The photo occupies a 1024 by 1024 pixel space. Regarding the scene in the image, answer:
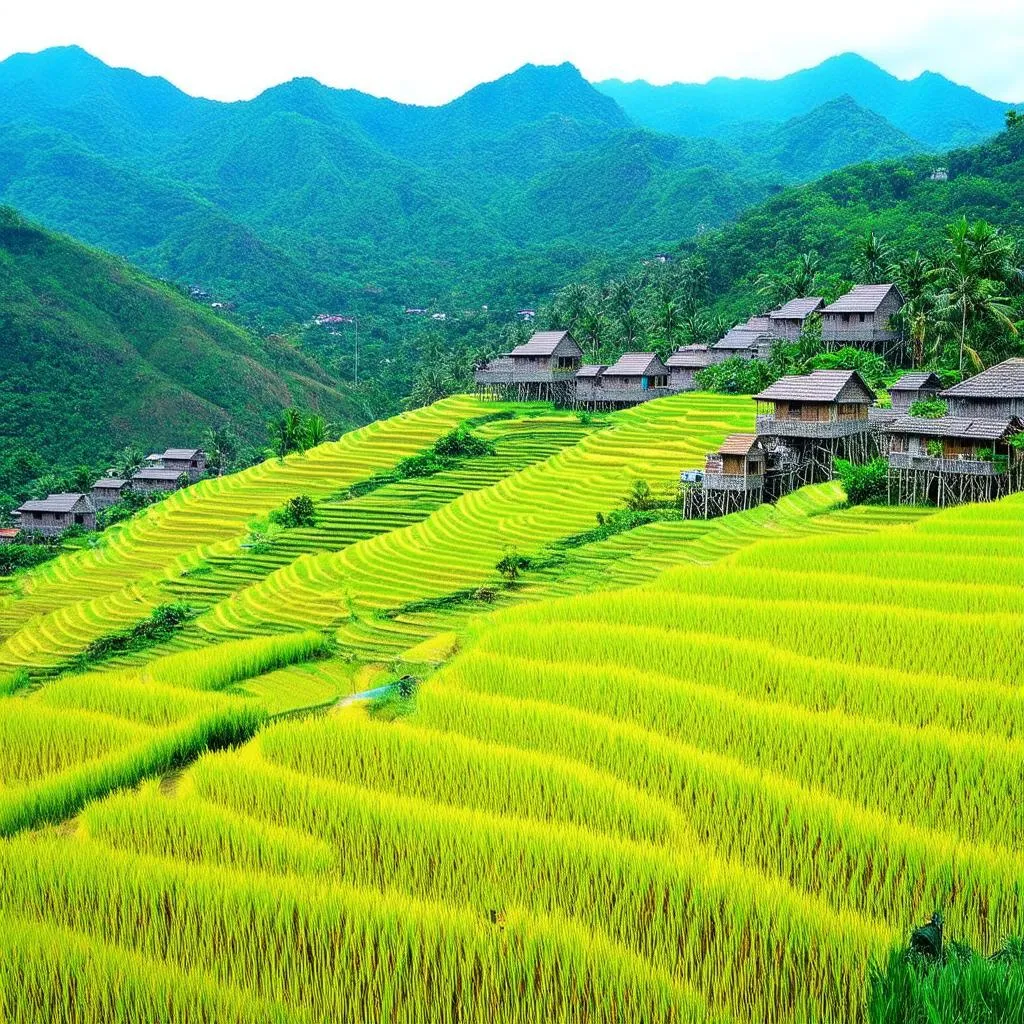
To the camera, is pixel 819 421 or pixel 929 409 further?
pixel 819 421

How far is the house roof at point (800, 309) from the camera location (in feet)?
153

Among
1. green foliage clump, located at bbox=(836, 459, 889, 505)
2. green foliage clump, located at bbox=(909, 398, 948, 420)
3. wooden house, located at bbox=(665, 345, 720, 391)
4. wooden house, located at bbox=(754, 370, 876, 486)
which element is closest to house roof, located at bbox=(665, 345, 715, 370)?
wooden house, located at bbox=(665, 345, 720, 391)

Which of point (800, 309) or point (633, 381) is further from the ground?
point (800, 309)

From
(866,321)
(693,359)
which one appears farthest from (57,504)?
(866,321)

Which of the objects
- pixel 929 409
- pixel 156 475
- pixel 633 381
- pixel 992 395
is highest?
pixel 633 381

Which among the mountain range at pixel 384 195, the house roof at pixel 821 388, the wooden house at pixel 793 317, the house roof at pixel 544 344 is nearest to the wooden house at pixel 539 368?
the house roof at pixel 544 344

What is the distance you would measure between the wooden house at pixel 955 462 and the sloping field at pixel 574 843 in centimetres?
1448

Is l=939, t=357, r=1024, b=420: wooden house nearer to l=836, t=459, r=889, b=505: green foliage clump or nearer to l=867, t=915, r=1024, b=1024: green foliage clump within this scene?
l=836, t=459, r=889, b=505: green foliage clump

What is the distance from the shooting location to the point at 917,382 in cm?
3172

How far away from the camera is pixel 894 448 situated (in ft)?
83.1

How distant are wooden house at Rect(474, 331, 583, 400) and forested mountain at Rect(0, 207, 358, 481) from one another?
25.1 meters

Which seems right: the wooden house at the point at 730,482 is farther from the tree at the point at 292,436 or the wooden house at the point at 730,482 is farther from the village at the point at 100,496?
the village at the point at 100,496

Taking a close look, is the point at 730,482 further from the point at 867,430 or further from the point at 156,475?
the point at 156,475

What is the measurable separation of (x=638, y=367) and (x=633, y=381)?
0.71 m
